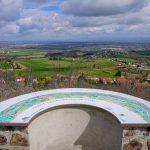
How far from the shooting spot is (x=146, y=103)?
9781 millimetres

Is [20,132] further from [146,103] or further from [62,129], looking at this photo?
[146,103]

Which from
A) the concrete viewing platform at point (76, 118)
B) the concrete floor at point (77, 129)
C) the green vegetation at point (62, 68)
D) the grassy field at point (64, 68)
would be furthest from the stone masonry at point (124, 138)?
the grassy field at point (64, 68)

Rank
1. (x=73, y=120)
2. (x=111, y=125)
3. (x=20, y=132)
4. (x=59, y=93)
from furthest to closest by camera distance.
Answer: (x=59, y=93), (x=73, y=120), (x=111, y=125), (x=20, y=132)

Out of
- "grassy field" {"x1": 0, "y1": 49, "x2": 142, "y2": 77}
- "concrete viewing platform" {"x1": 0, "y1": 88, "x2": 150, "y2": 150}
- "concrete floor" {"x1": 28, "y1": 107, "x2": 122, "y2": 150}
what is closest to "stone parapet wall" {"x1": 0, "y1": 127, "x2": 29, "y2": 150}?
"concrete viewing platform" {"x1": 0, "y1": 88, "x2": 150, "y2": 150}

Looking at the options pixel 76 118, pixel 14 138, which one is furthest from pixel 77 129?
pixel 14 138

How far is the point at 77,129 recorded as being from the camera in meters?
9.70

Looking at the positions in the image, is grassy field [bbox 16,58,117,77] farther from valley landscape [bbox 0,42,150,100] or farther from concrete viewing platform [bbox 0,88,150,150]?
concrete viewing platform [bbox 0,88,150,150]

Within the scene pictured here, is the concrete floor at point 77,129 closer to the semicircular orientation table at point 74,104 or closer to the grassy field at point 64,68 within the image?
the semicircular orientation table at point 74,104

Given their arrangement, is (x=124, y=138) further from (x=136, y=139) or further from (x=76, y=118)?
(x=76, y=118)

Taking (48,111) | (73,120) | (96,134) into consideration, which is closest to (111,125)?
(96,134)

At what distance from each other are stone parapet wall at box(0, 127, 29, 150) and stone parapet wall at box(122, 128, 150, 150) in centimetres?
303

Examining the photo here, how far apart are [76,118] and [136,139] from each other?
8.25 ft

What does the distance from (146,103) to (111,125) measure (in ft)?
5.68

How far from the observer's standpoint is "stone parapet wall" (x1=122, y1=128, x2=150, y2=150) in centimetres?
790
